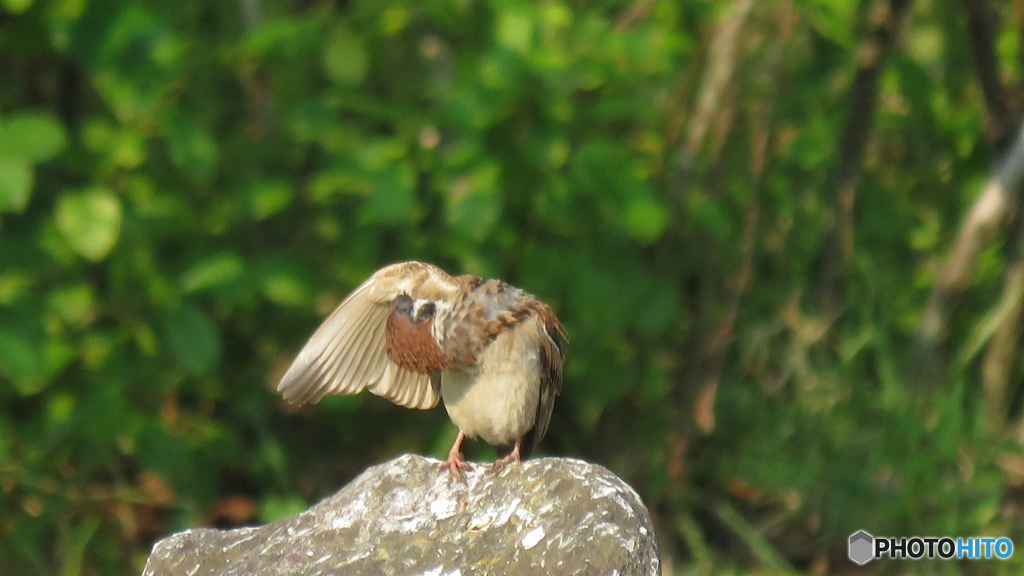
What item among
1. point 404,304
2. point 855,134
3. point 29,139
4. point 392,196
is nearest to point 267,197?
point 392,196

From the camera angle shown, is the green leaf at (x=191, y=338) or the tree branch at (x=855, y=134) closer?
the green leaf at (x=191, y=338)

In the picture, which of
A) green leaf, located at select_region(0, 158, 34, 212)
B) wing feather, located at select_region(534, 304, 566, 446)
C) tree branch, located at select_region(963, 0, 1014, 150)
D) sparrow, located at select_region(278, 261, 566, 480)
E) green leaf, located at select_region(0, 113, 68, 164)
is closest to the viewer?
sparrow, located at select_region(278, 261, 566, 480)

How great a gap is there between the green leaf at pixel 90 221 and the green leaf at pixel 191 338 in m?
0.46

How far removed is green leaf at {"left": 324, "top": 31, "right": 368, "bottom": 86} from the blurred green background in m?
0.02

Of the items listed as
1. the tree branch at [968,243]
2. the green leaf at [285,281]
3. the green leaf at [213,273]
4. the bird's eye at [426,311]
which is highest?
the bird's eye at [426,311]

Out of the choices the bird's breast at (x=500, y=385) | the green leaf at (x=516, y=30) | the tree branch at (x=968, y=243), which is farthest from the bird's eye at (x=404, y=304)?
the tree branch at (x=968, y=243)

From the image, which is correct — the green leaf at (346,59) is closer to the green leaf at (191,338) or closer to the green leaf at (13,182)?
the green leaf at (191,338)

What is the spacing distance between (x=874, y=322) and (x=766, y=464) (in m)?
1.03

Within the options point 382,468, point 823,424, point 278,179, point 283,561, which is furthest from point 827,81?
point 283,561

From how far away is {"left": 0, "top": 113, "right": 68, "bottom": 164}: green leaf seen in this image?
4117mm

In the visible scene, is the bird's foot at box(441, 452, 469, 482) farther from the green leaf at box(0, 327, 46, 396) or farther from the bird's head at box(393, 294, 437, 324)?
the green leaf at box(0, 327, 46, 396)

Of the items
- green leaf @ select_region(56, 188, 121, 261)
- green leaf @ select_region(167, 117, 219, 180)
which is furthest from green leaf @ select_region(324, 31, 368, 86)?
green leaf @ select_region(56, 188, 121, 261)

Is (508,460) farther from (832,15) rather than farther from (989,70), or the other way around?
(989,70)

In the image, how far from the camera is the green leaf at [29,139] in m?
4.12
